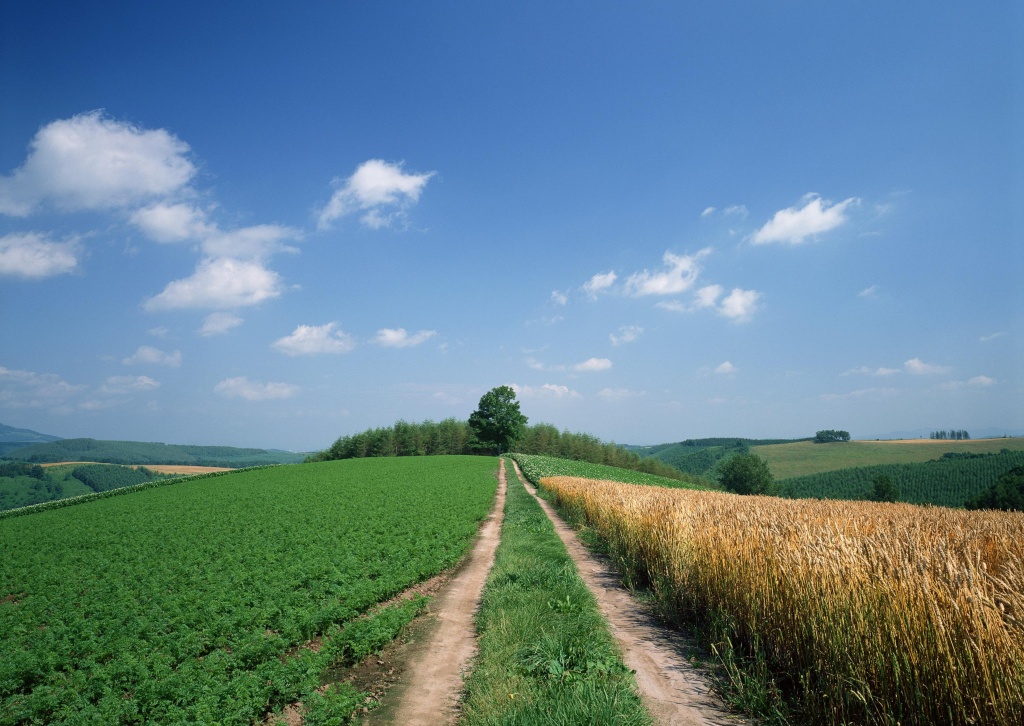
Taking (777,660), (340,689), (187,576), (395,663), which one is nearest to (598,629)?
(777,660)

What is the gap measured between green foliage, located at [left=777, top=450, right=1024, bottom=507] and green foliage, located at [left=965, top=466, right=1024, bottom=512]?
811 inches

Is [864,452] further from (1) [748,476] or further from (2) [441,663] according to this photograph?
(2) [441,663]

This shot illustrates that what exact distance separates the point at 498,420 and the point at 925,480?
8315 centimetres

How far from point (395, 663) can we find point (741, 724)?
4.77 metres

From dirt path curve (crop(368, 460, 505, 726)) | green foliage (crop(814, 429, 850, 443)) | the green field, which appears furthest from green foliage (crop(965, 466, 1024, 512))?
green foliage (crop(814, 429, 850, 443))

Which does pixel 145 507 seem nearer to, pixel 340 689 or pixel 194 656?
pixel 194 656

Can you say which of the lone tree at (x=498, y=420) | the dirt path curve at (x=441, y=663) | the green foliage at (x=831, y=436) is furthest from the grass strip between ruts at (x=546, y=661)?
the green foliage at (x=831, y=436)

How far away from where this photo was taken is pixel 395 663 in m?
6.80

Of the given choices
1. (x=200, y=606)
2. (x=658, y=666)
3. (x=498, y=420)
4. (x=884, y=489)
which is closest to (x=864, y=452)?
(x=884, y=489)

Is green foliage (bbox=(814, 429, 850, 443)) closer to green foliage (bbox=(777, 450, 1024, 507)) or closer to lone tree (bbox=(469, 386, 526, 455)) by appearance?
green foliage (bbox=(777, 450, 1024, 507))

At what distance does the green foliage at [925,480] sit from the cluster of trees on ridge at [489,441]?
3416 centimetres

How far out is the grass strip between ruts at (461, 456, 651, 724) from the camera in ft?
14.3

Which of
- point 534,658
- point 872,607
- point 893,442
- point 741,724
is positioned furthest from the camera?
point 893,442

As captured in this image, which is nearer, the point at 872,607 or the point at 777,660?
the point at 872,607
